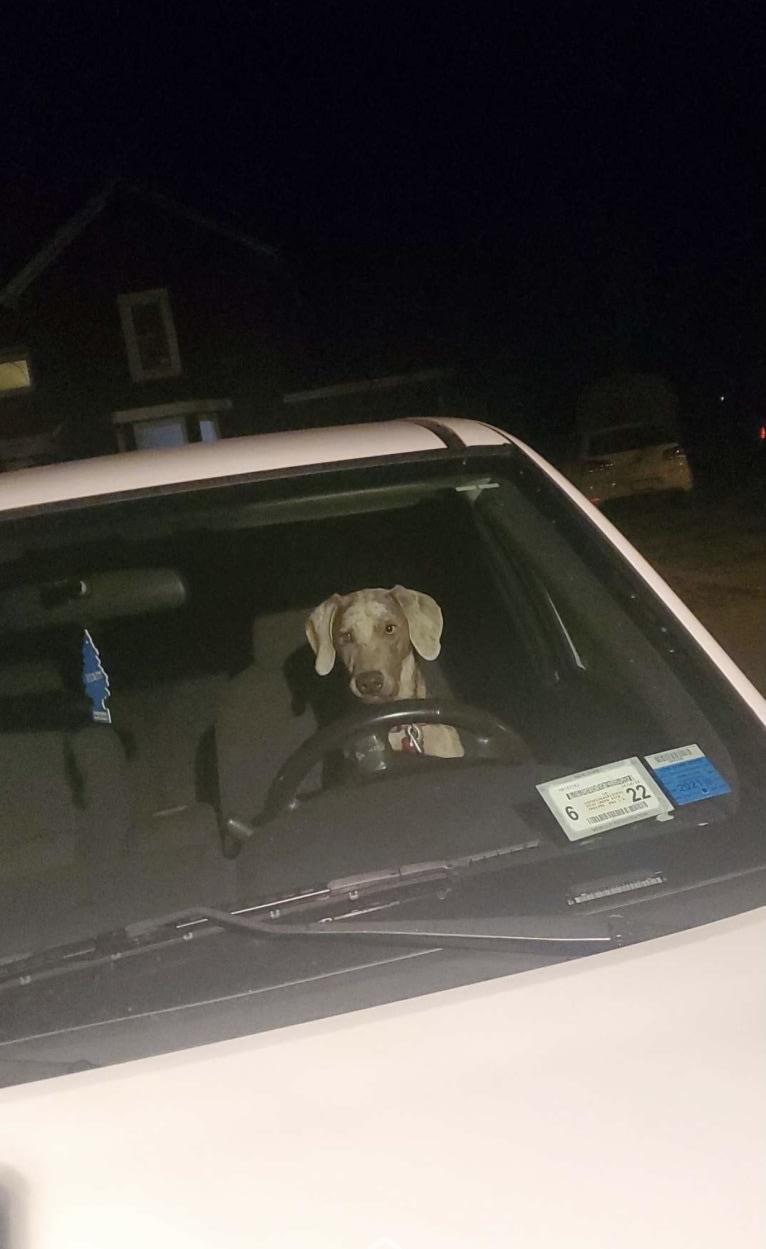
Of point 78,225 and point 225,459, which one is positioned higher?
point 78,225

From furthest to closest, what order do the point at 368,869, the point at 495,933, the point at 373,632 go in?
the point at 373,632
the point at 368,869
the point at 495,933

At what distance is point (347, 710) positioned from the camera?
3.45 metres

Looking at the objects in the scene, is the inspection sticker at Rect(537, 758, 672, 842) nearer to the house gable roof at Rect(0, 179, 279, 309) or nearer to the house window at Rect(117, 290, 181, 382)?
the house window at Rect(117, 290, 181, 382)

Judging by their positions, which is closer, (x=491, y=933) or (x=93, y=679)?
(x=491, y=933)

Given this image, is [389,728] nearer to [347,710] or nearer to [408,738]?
[408,738]

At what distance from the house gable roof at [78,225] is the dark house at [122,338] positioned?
2cm

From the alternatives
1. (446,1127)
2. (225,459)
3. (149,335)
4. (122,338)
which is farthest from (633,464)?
(446,1127)

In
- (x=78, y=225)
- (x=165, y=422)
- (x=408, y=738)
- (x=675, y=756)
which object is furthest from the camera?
(x=78, y=225)

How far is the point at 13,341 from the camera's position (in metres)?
26.0

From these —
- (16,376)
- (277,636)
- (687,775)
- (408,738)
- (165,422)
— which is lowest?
(165,422)

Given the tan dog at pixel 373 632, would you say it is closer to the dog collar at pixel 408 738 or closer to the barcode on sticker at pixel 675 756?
the dog collar at pixel 408 738

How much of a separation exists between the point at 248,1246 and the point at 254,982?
412 millimetres

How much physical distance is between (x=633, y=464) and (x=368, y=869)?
54.0 ft

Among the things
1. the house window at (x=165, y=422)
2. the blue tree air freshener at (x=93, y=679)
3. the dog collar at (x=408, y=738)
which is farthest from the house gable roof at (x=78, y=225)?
the dog collar at (x=408, y=738)
